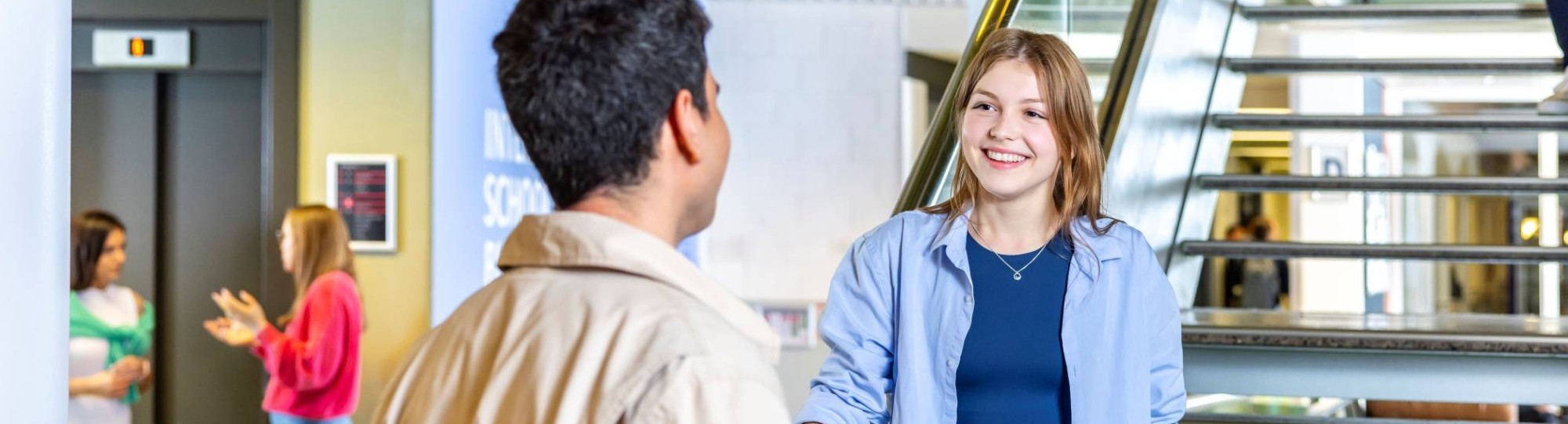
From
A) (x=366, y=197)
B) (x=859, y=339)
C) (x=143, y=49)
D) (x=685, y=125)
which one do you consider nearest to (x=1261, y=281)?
(x=366, y=197)

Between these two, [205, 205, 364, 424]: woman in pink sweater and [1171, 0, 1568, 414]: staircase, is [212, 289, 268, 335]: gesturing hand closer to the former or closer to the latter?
[205, 205, 364, 424]: woman in pink sweater

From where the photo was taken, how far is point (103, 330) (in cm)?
410

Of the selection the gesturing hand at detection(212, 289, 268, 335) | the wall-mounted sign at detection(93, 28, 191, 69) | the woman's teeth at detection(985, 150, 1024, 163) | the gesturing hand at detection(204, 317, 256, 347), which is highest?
the wall-mounted sign at detection(93, 28, 191, 69)

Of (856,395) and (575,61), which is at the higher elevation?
(575,61)

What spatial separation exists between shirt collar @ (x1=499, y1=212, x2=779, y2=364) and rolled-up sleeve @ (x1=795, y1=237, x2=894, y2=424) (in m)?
0.87

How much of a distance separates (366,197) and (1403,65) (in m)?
3.00

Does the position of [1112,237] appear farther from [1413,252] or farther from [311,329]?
[311,329]

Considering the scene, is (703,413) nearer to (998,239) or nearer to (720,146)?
(720,146)

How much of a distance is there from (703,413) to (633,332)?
7cm

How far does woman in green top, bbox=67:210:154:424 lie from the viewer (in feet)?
13.2

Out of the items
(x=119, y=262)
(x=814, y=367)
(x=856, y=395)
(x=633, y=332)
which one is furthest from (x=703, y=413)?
(x=814, y=367)

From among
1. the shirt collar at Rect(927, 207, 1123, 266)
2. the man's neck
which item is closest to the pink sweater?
the shirt collar at Rect(927, 207, 1123, 266)

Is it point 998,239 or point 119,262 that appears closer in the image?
point 998,239

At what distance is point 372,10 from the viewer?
471cm
